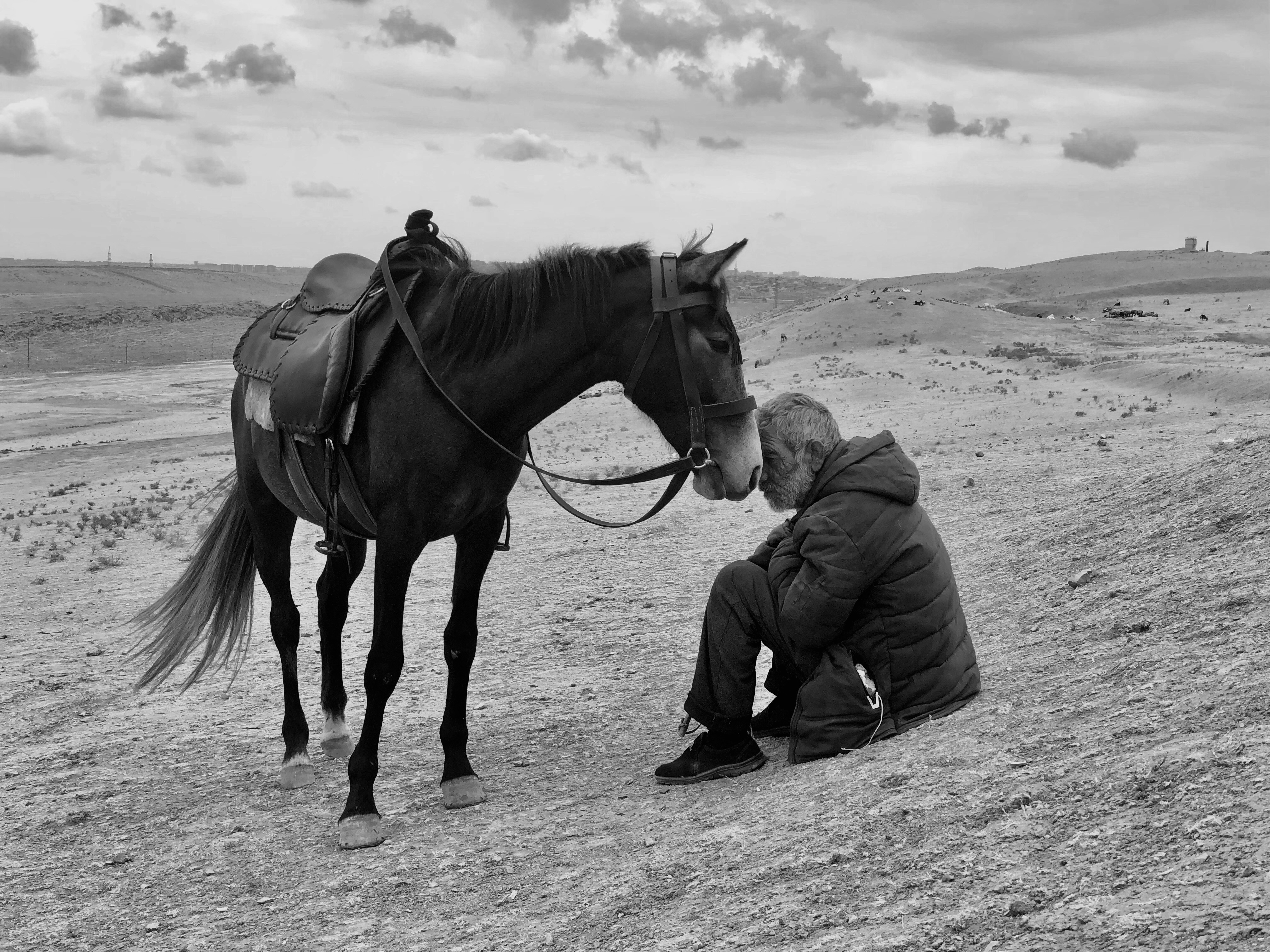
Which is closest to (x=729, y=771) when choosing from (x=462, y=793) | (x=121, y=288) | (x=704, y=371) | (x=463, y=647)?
(x=462, y=793)

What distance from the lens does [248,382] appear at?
620 centimetres

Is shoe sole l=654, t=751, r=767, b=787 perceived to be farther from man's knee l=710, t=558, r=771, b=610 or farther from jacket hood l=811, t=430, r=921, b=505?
jacket hood l=811, t=430, r=921, b=505

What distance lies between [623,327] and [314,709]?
3744 millimetres

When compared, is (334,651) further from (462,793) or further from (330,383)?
(330,383)

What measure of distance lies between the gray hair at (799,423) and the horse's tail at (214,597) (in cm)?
345

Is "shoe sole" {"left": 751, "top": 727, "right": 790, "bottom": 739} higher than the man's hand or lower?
lower

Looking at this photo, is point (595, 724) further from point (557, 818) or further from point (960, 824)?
point (960, 824)

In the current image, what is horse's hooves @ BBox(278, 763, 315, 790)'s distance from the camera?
18.7ft

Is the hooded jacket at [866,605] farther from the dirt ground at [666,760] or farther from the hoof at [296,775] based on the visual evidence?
the hoof at [296,775]

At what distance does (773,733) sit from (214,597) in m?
3.42

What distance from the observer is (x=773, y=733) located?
5258mm

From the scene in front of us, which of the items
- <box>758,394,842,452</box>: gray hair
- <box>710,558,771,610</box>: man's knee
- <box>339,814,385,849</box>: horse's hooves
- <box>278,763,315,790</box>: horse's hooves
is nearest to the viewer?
<box>758,394,842,452</box>: gray hair

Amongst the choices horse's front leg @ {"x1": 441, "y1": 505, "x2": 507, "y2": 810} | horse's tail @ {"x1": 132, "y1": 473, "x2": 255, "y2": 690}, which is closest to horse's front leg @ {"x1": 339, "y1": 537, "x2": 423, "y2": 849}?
horse's front leg @ {"x1": 441, "y1": 505, "x2": 507, "y2": 810}

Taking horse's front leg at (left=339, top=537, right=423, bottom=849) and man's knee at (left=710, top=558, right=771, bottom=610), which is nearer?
man's knee at (left=710, top=558, right=771, bottom=610)
